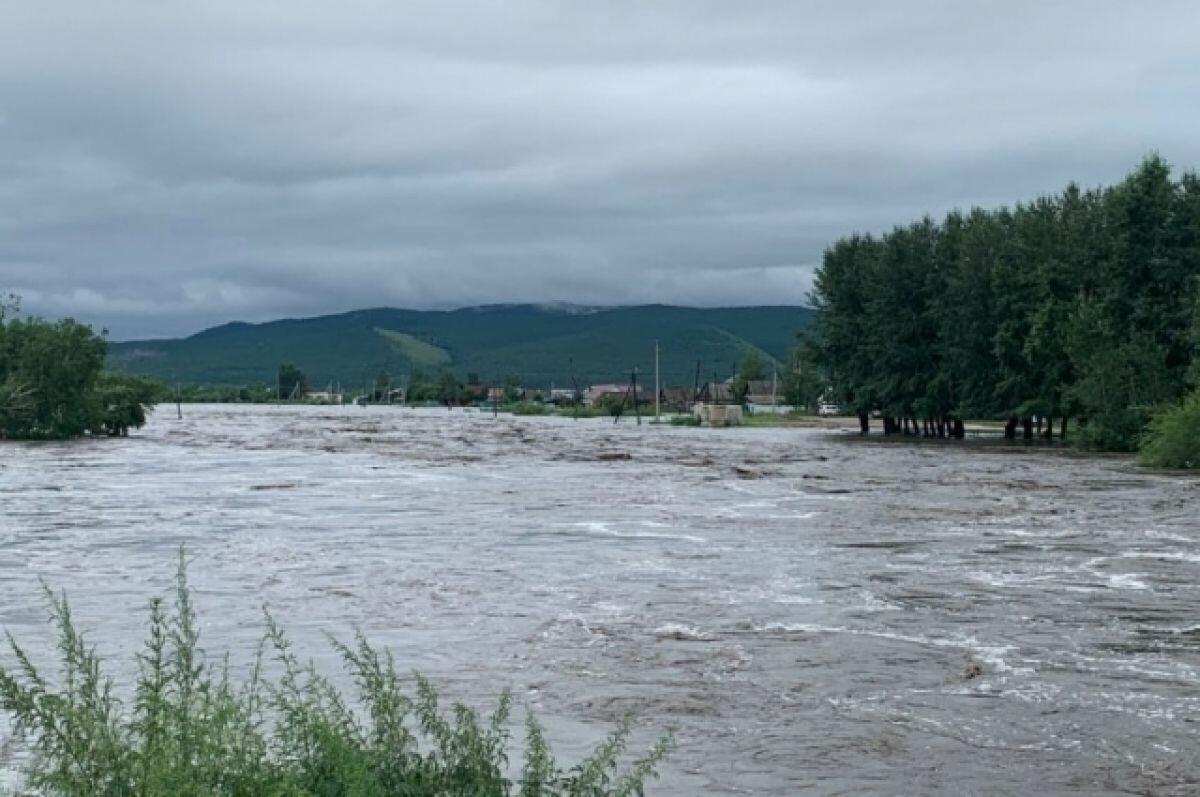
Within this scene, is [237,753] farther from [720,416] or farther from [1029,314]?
[720,416]

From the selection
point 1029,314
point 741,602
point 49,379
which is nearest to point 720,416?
point 1029,314

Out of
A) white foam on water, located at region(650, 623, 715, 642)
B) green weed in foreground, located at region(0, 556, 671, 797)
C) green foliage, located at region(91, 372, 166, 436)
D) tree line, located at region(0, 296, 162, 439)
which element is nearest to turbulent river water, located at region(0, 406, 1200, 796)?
white foam on water, located at region(650, 623, 715, 642)

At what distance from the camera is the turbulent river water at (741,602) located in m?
11.4

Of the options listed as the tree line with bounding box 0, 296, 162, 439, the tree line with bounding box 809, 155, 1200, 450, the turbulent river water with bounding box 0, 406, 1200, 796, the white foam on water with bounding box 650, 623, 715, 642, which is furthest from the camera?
the tree line with bounding box 0, 296, 162, 439

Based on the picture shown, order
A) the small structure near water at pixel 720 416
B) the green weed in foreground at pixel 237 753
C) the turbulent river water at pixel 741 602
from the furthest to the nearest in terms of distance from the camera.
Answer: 1. the small structure near water at pixel 720 416
2. the turbulent river water at pixel 741 602
3. the green weed in foreground at pixel 237 753

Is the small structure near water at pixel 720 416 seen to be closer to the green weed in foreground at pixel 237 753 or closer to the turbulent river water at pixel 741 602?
the turbulent river water at pixel 741 602

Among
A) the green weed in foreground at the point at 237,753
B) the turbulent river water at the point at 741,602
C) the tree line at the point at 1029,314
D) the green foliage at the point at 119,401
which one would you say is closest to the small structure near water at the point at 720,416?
the tree line at the point at 1029,314

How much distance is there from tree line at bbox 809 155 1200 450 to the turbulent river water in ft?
66.7

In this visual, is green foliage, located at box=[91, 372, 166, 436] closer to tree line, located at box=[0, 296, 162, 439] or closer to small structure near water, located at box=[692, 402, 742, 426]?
tree line, located at box=[0, 296, 162, 439]

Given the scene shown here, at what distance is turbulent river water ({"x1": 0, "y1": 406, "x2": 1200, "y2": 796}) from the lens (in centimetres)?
1136

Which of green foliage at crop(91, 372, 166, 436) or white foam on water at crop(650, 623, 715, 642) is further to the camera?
green foliage at crop(91, 372, 166, 436)

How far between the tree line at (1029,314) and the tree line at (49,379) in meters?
45.3

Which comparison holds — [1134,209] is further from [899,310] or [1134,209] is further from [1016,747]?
[1016,747]

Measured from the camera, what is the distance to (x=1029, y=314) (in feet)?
234
